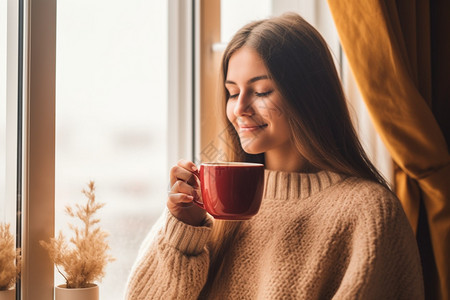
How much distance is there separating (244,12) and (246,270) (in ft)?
3.38

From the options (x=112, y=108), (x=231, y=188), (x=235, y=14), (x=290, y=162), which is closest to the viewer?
(x=231, y=188)

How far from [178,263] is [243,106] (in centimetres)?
36

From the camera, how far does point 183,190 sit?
1.00 m

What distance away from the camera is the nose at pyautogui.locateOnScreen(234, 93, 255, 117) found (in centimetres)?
102

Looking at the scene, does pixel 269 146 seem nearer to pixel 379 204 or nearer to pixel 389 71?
pixel 379 204

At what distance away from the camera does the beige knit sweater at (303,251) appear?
94 centimetres

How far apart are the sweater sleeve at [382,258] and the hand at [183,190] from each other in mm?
330

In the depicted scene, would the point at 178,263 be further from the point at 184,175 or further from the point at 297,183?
the point at 297,183

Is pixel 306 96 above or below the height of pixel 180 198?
above

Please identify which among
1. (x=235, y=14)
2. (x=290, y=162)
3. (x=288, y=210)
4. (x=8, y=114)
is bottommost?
(x=288, y=210)

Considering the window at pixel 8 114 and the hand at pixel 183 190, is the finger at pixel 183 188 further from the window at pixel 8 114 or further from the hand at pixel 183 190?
the window at pixel 8 114

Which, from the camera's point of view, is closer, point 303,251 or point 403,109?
point 303,251

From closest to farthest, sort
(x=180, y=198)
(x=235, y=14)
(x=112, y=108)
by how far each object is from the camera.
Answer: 1. (x=180, y=198)
2. (x=112, y=108)
3. (x=235, y=14)

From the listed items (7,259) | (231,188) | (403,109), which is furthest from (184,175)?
(403,109)
